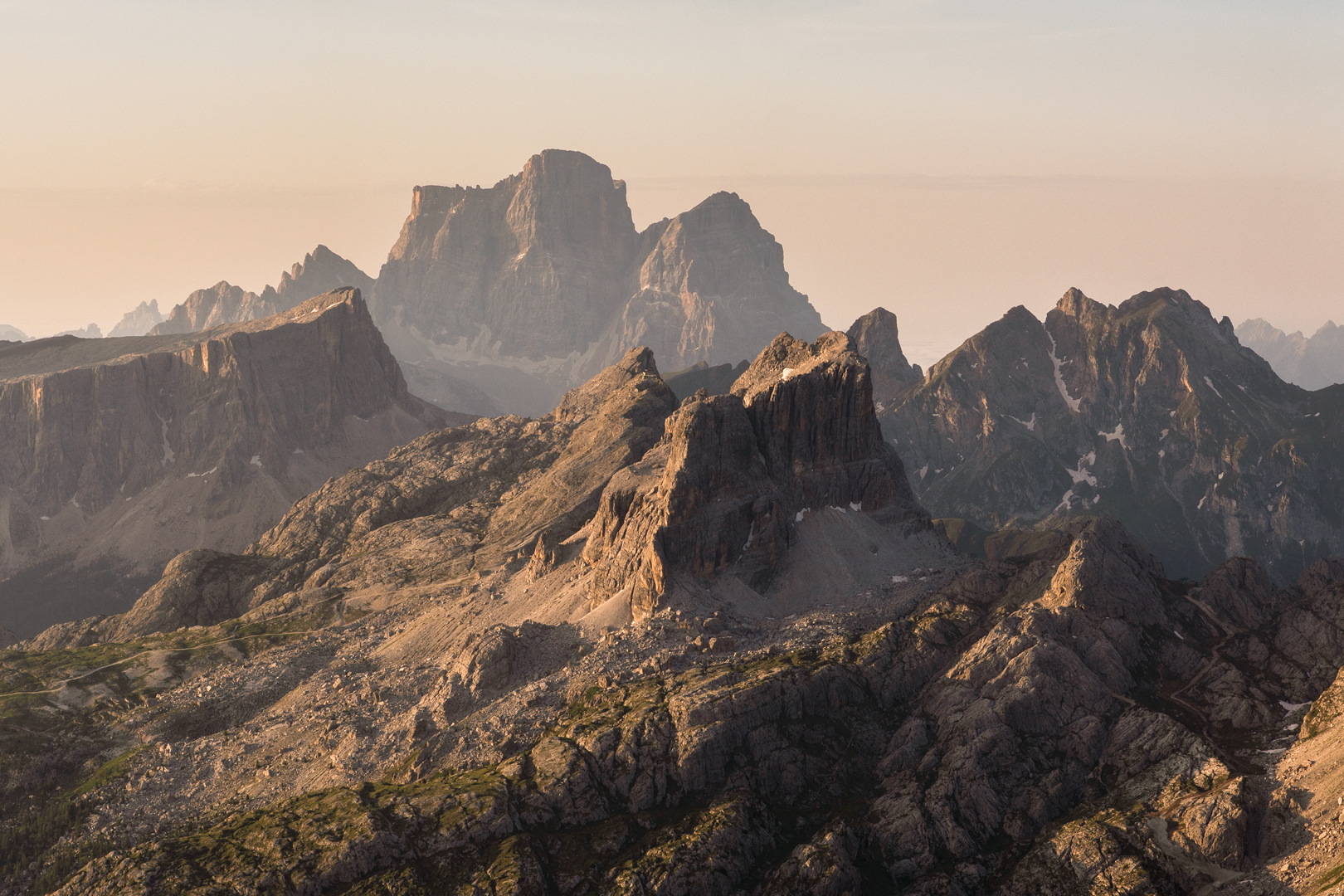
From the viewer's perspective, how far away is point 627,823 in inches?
6437

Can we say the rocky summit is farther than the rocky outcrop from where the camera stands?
No

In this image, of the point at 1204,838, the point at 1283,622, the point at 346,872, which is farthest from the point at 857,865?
the point at 1283,622

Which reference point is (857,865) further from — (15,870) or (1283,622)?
(15,870)

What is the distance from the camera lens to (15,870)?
178 metres

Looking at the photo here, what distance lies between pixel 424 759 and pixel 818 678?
222 feet

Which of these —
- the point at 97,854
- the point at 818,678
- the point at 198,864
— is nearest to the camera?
the point at 198,864

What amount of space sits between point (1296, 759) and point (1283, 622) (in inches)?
2056

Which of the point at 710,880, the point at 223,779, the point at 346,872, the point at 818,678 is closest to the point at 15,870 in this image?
the point at 223,779

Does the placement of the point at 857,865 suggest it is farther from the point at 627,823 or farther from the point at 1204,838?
the point at 1204,838

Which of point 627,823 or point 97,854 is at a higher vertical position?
point 627,823

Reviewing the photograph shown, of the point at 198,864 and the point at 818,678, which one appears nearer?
the point at 198,864

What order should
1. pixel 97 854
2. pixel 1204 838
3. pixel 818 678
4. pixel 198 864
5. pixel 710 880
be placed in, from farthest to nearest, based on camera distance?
pixel 818 678, pixel 97 854, pixel 198 864, pixel 710 880, pixel 1204 838

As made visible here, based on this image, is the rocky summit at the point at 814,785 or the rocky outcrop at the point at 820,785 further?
the rocky outcrop at the point at 820,785

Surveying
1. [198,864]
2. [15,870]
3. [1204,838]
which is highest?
[1204,838]
